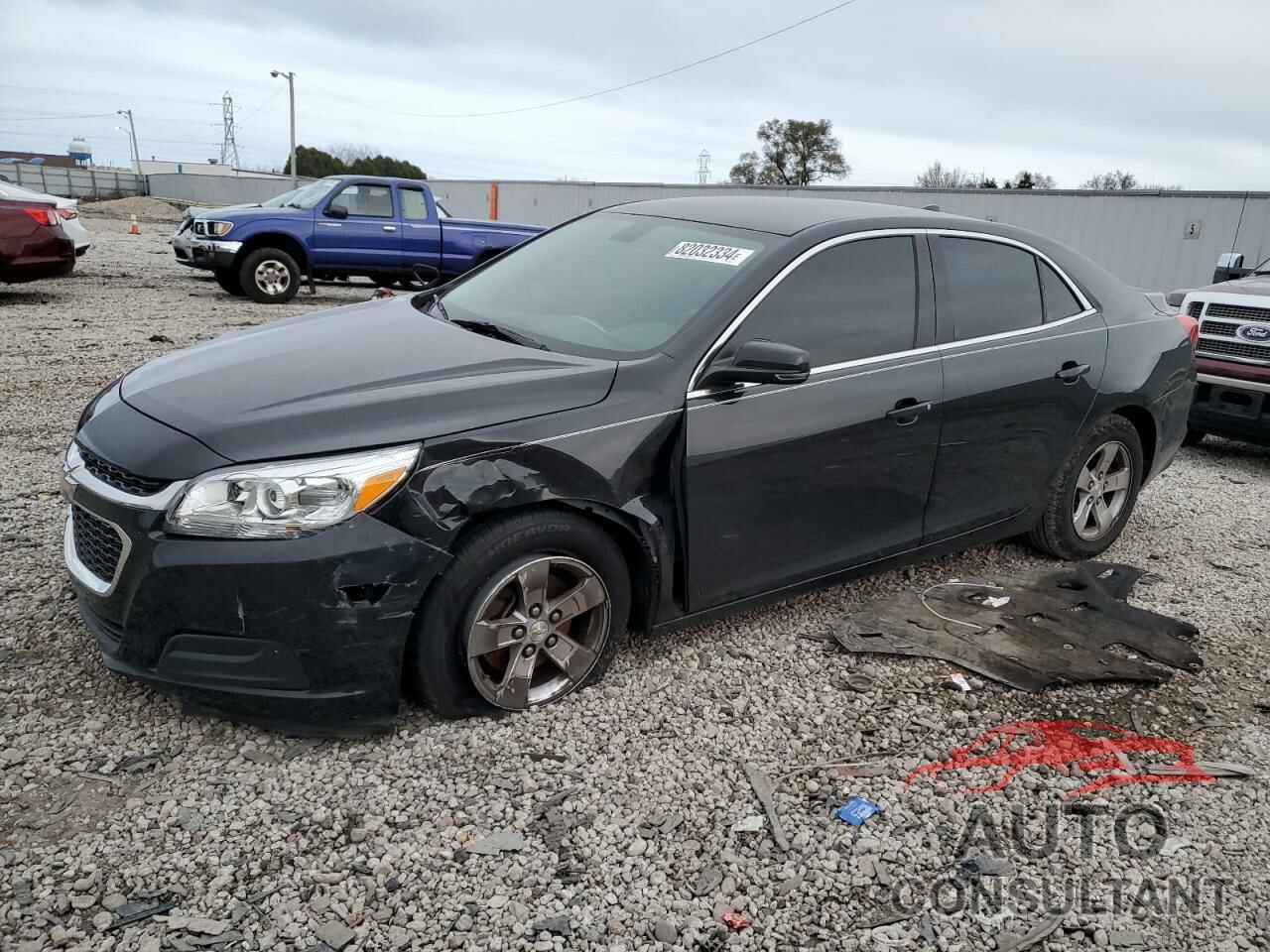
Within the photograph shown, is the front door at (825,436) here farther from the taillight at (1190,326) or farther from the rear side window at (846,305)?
the taillight at (1190,326)

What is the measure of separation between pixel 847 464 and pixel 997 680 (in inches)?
38.3

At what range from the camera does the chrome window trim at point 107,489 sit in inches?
108

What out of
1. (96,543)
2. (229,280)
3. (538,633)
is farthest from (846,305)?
(229,280)

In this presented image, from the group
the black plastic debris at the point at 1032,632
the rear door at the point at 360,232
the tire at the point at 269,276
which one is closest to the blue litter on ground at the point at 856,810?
the black plastic debris at the point at 1032,632

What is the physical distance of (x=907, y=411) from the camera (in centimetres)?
382

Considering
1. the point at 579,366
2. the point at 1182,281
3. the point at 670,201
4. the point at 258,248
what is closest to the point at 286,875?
the point at 579,366

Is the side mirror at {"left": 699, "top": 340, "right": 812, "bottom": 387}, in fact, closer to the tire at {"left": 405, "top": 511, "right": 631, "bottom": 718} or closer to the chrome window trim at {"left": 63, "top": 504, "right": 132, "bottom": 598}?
the tire at {"left": 405, "top": 511, "right": 631, "bottom": 718}

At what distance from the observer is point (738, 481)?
3402 mm

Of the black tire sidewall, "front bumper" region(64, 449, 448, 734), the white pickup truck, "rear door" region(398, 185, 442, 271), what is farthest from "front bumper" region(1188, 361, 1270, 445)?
"rear door" region(398, 185, 442, 271)

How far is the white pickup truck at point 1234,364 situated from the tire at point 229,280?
11127mm

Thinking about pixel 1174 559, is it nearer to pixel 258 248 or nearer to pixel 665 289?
pixel 665 289

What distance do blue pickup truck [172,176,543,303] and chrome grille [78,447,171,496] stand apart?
10.1 metres

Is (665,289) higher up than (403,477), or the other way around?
(665,289)

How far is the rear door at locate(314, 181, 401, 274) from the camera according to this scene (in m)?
13.5
